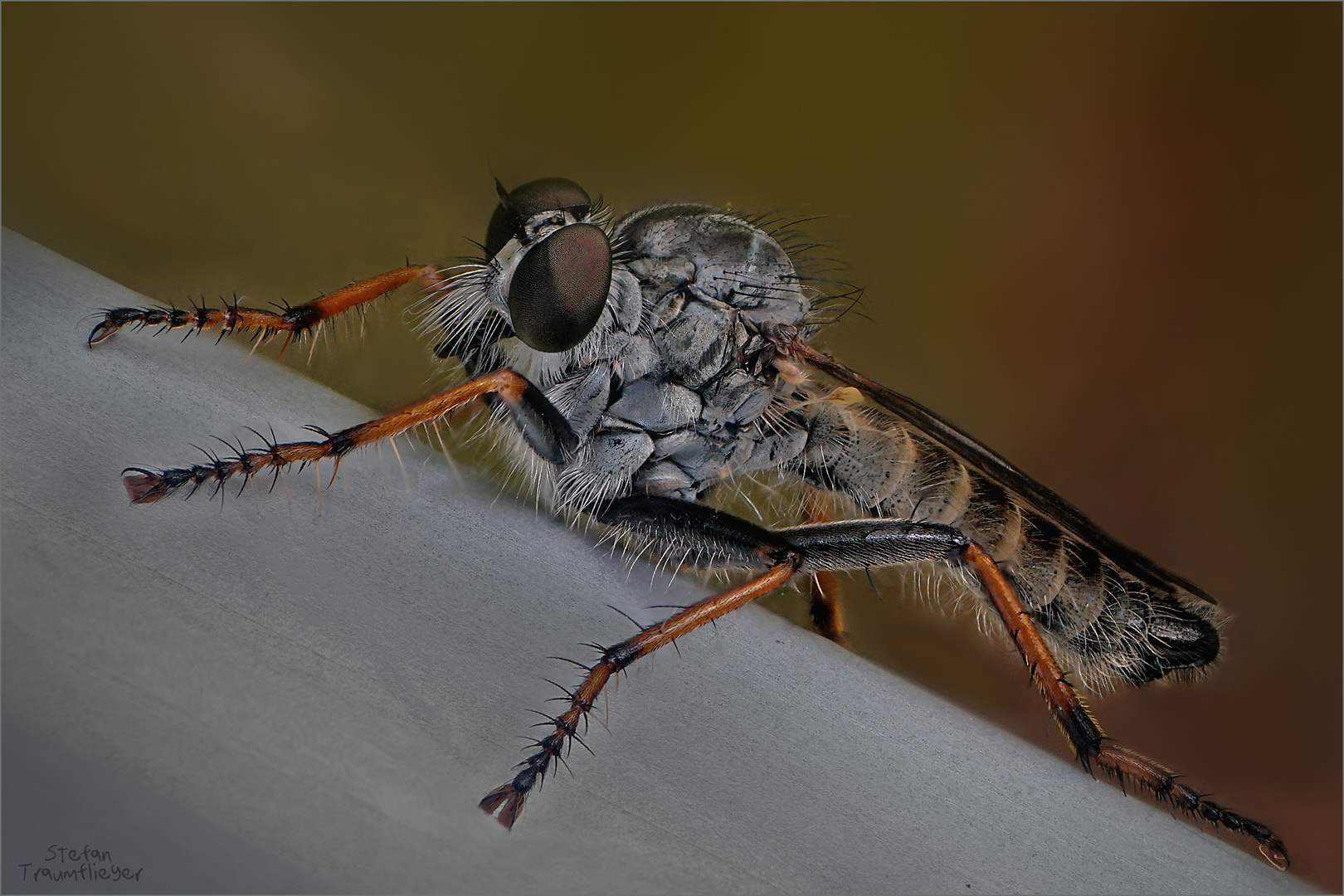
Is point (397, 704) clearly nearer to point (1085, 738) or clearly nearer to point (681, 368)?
point (681, 368)

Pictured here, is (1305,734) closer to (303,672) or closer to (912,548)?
(912,548)

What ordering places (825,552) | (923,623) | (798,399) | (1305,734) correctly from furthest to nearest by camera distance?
(1305,734) → (923,623) → (798,399) → (825,552)

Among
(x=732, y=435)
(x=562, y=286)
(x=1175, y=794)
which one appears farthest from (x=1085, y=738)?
(x=562, y=286)

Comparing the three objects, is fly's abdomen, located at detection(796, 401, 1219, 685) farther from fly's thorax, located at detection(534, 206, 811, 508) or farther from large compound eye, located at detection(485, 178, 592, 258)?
large compound eye, located at detection(485, 178, 592, 258)

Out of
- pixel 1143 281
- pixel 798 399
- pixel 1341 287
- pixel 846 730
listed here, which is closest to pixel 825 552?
pixel 798 399

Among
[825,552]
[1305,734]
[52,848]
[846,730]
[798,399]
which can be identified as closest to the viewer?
[52,848]

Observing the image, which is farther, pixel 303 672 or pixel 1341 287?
pixel 1341 287

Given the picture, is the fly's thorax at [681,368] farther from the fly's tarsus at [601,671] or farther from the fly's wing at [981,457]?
the fly's tarsus at [601,671]
